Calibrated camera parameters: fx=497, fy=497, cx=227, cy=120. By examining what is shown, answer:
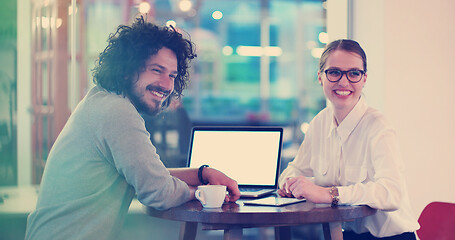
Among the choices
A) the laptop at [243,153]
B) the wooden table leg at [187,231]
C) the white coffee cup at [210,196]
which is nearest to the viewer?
the white coffee cup at [210,196]

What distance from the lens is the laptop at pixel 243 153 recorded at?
6.90ft

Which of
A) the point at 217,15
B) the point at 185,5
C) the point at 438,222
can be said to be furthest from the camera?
the point at 217,15

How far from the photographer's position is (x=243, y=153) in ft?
7.03

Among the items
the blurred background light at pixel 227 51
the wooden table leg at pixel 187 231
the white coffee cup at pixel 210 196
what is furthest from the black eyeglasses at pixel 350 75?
the blurred background light at pixel 227 51

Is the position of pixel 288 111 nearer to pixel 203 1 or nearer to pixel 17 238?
pixel 203 1

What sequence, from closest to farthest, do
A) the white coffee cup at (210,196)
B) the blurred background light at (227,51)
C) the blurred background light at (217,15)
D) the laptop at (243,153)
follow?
1. the white coffee cup at (210,196)
2. the laptop at (243,153)
3. the blurred background light at (227,51)
4. the blurred background light at (217,15)

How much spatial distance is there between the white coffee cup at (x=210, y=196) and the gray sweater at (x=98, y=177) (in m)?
0.08

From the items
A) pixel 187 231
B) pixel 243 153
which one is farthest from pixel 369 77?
pixel 187 231

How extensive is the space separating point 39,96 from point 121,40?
1197 mm

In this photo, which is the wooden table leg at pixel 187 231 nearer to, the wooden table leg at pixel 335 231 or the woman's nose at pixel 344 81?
the wooden table leg at pixel 335 231

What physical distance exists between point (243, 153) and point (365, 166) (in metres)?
0.53

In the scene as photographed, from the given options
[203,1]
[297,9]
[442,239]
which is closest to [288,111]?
[297,9]

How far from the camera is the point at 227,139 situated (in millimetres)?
2174

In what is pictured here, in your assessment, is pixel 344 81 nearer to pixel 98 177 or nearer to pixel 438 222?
pixel 438 222
